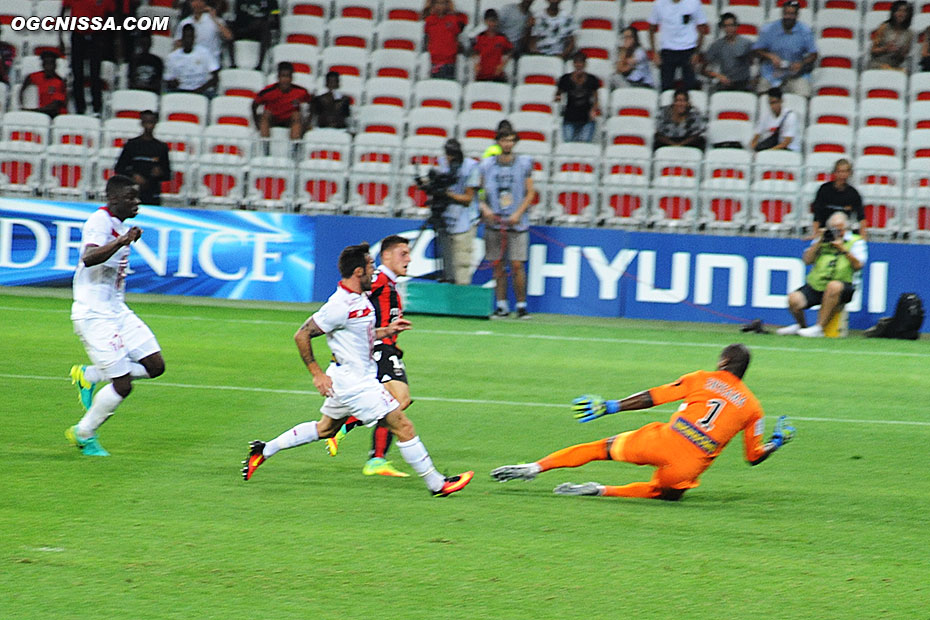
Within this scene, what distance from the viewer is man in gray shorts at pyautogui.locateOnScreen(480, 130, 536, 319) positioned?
58.4 ft

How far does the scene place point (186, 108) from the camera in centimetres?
2145

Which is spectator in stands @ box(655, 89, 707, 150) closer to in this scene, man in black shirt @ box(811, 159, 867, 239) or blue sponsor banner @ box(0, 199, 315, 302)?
man in black shirt @ box(811, 159, 867, 239)

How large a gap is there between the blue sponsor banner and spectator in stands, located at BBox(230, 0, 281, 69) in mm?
5084

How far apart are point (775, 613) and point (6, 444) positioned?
6001mm

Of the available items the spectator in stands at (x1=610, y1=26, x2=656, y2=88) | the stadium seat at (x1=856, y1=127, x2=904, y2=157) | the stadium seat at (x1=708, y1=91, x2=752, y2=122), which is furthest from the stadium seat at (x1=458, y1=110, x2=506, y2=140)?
the stadium seat at (x1=856, y1=127, x2=904, y2=157)

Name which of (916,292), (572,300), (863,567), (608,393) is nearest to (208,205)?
(572,300)

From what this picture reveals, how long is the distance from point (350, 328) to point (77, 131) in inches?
542

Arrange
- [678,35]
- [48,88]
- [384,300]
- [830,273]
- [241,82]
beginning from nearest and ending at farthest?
1. [384,300]
2. [830,273]
3. [678,35]
4. [48,88]
5. [241,82]

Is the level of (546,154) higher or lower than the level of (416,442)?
higher

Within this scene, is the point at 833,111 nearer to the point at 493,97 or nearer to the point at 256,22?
the point at 493,97

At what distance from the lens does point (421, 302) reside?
18016 millimetres

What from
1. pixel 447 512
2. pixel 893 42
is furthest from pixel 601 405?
pixel 893 42

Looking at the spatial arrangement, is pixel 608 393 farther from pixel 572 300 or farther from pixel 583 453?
pixel 572 300

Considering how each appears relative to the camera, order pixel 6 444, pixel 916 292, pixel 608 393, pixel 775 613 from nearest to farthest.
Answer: pixel 775 613 < pixel 6 444 < pixel 608 393 < pixel 916 292
